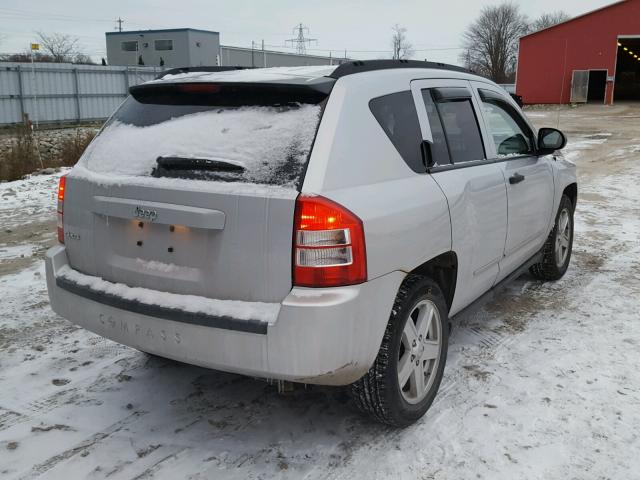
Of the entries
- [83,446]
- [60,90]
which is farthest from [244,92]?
[60,90]

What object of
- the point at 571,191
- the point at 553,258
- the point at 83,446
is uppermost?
the point at 571,191

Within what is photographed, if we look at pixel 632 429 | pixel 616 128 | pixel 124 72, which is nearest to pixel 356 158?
pixel 632 429

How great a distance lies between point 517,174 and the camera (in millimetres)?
4445

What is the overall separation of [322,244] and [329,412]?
1251 millimetres

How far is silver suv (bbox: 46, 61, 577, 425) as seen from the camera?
2.71 metres

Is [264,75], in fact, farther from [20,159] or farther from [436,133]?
[20,159]

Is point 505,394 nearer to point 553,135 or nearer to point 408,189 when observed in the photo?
point 408,189

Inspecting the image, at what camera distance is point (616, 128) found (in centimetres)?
2372

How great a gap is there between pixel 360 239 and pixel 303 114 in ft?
2.18

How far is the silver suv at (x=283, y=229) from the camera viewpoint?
8.87 feet

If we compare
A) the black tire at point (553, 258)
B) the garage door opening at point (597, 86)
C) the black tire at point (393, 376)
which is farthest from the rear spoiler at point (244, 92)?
the garage door opening at point (597, 86)

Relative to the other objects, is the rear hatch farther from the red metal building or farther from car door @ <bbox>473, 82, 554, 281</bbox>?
the red metal building

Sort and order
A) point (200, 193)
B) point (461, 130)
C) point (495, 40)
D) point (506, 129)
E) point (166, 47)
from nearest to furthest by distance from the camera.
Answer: point (200, 193) < point (461, 130) < point (506, 129) < point (166, 47) < point (495, 40)

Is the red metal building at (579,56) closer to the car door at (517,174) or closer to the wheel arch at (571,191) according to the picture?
the wheel arch at (571,191)
